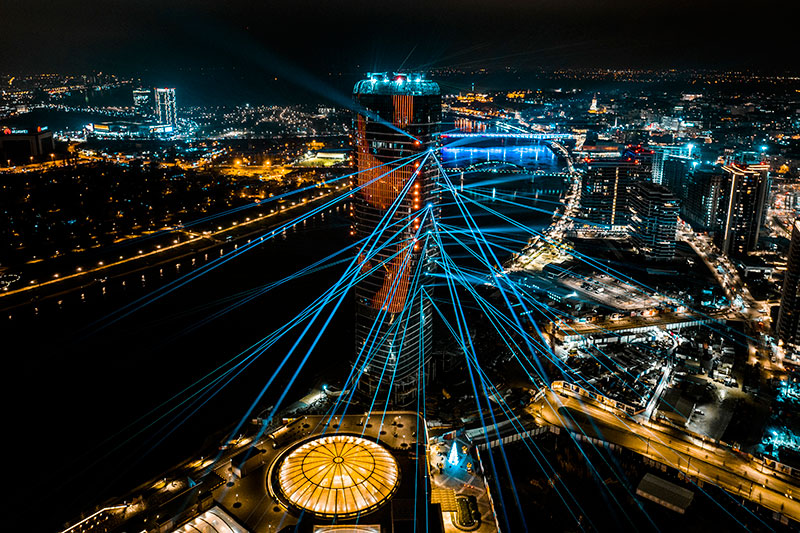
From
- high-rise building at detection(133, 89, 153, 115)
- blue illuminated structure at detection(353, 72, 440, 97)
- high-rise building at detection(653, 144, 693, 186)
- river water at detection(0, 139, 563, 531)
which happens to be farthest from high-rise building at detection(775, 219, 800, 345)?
high-rise building at detection(133, 89, 153, 115)

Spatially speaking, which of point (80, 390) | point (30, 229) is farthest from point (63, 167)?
point (80, 390)

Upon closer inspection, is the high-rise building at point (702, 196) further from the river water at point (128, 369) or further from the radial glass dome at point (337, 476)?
the radial glass dome at point (337, 476)

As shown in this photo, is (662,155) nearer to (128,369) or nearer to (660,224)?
(660,224)

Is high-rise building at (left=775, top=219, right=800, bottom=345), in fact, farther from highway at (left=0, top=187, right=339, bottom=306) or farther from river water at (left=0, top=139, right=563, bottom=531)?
highway at (left=0, top=187, right=339, bottom=306)

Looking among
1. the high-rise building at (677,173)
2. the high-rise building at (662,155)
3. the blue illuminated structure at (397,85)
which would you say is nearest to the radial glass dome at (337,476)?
the blue illuminated structure at (397,85)

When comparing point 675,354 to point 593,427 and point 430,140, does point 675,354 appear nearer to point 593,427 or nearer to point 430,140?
point 593,427

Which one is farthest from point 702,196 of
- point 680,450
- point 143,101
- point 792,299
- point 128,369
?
point 143,101
